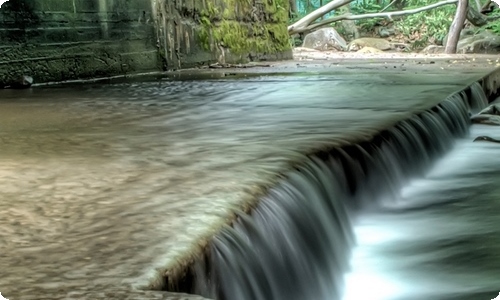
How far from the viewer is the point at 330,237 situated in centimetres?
232

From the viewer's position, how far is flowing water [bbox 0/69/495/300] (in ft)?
4.85

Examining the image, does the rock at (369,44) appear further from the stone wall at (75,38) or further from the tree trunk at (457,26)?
the stone wall at (75,38)

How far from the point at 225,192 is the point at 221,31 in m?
7.93

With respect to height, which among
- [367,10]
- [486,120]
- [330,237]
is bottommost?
[486,120]

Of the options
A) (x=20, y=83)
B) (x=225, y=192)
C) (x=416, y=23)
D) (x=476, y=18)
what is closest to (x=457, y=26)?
(x=476, y=18)

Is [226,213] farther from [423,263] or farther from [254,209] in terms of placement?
[423,263]

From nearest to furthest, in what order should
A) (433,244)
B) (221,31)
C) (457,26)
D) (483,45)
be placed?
(433,244) < (221,31) < (457,26) < (483,45)

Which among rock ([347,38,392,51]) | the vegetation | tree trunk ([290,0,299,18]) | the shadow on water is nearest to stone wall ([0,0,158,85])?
the shadow on water

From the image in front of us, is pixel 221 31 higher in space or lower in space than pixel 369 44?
higher

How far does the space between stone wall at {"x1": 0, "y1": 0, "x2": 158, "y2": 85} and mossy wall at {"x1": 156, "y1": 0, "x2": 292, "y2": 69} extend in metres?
0.44

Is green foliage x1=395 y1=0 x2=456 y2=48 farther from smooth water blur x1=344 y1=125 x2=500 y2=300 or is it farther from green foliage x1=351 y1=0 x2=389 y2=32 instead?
smooth water blur x1=344 y1=125 x2=500 y2=300

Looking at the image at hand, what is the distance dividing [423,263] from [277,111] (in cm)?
174

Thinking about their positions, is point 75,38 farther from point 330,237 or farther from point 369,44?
point 369,44

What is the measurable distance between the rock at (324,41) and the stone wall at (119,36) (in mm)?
8567
